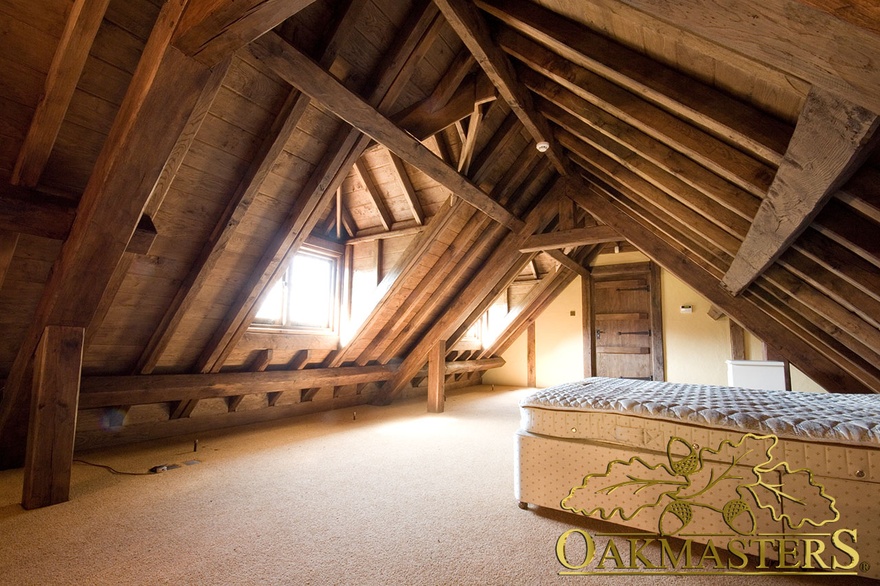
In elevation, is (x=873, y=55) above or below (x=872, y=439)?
above

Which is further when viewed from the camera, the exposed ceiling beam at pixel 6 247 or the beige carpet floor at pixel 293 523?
the exposed ceiling beam at pixel 6 247

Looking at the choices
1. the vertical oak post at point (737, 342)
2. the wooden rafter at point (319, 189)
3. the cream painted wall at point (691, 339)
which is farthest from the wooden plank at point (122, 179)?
the vertical oak post at point (737, 342)

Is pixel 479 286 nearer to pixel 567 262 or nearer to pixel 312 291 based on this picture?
pixel 312 291

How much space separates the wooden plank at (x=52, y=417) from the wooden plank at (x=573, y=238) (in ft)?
12.3

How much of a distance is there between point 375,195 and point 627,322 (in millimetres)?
5222

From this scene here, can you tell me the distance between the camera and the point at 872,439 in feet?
4.94

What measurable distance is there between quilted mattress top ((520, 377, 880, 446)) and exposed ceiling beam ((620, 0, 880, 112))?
1.26 m

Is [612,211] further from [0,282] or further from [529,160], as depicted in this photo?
[0,282]

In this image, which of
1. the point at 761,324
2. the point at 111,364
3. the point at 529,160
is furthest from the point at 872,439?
the point at 111,364

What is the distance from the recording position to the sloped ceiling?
1.42 metres

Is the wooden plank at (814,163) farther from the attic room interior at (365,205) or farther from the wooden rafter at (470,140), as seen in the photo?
the wooden rafter at (470,140)

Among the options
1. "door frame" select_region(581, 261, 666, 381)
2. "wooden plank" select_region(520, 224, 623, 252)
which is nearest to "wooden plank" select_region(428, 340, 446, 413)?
"wooden plank" select_region(520, 224, 623, 252)

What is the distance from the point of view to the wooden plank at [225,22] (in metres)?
1.39

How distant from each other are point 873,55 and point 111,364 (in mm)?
4055
